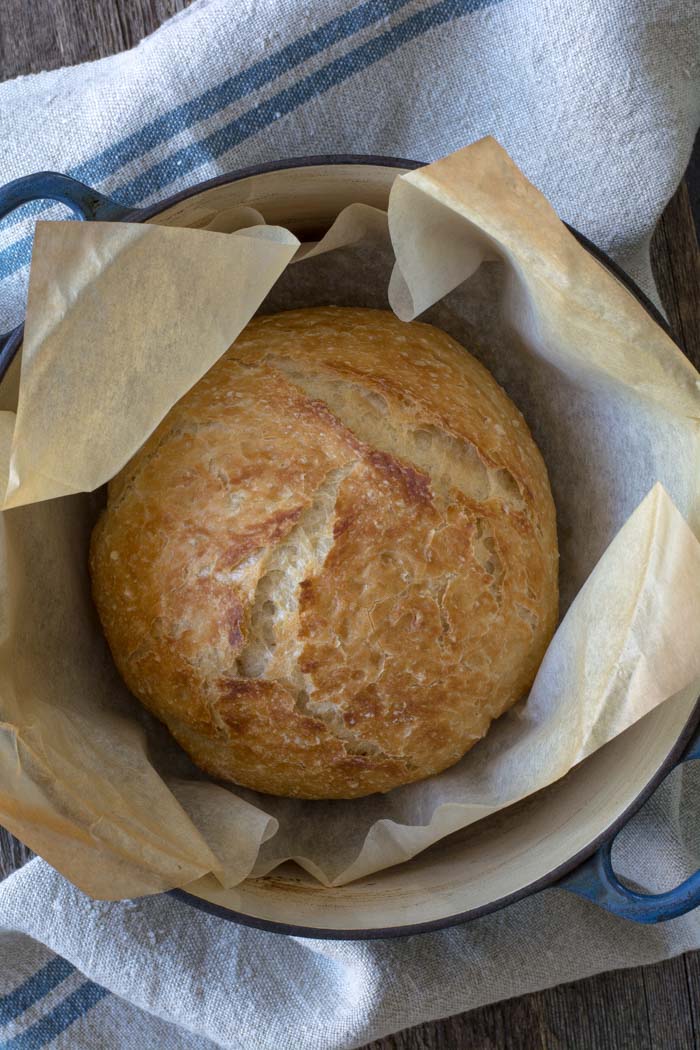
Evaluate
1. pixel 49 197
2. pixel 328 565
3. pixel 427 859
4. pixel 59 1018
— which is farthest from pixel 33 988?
pixel 49 197

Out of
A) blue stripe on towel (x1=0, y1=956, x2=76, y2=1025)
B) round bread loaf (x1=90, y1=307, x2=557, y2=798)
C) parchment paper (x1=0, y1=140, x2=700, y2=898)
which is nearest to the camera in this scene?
parchment paper (x1=0, y1=140, x2=700, y2=898)

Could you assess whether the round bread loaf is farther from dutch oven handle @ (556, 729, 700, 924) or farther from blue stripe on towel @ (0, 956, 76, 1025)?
blue stripe on towel @ (0, 956, 76, 1025)

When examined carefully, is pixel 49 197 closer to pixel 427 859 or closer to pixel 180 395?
pixel 180 395

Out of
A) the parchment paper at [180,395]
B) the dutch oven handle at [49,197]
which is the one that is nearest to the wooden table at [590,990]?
the parchment paper at [180,395]

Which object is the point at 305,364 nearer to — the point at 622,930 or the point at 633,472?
the point at 633,472

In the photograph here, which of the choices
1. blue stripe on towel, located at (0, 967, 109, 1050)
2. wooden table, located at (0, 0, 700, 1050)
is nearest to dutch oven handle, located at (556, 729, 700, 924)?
wooden table, located at (0, 0, 700, 1050)

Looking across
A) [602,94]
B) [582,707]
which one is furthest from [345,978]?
[602,94]
